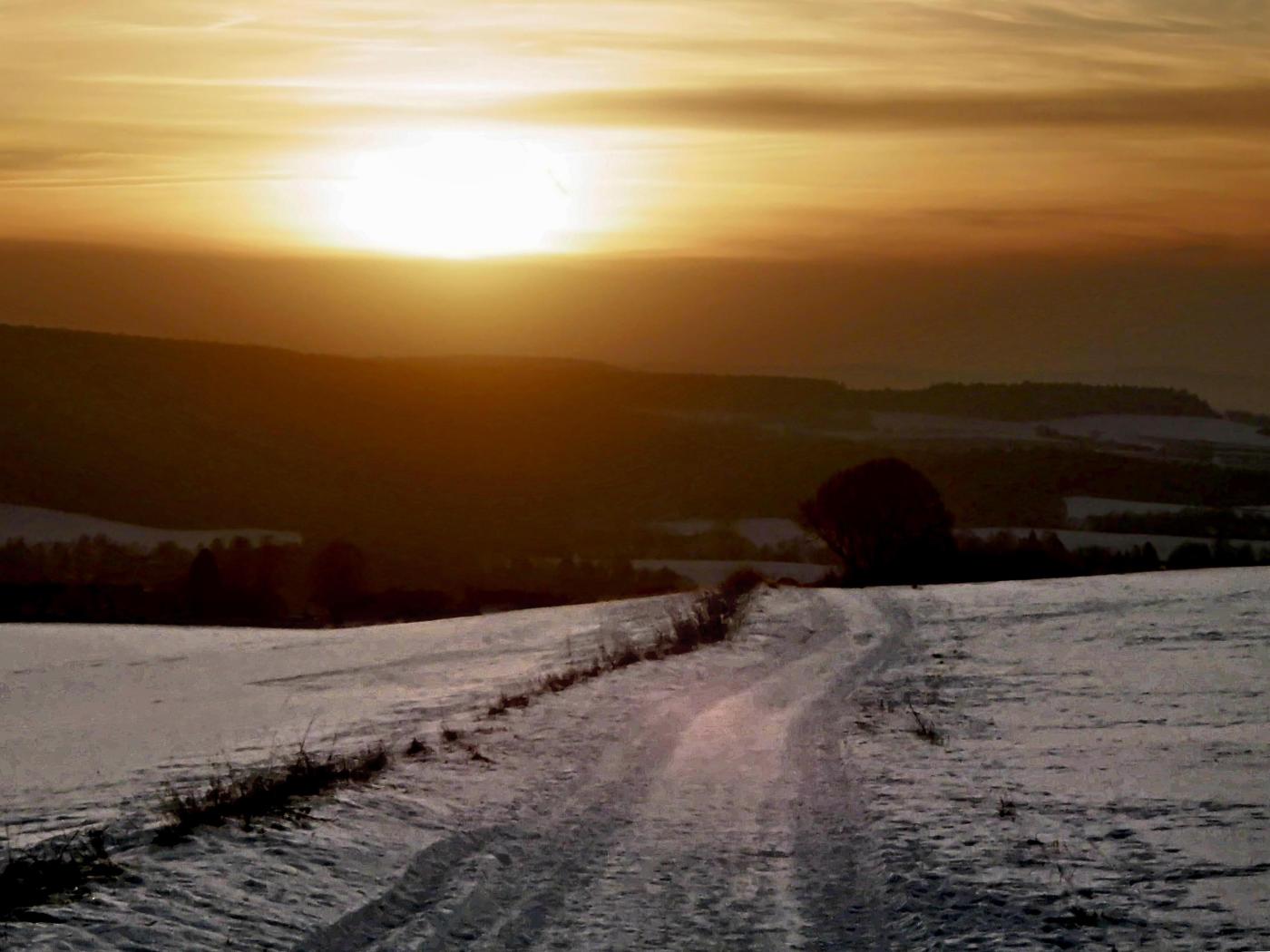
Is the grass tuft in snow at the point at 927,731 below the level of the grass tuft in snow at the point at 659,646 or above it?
below

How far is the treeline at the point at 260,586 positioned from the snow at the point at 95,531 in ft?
14.2

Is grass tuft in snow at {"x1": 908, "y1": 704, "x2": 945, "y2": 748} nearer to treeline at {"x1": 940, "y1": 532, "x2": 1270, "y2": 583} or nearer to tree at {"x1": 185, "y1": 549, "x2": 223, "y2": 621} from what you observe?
treeline at {"x1": 940, "y1": 532, "x2": 1270, "y2": 583}

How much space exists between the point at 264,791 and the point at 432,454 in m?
122

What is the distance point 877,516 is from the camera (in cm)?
4866

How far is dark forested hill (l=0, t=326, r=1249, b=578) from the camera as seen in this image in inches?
4604

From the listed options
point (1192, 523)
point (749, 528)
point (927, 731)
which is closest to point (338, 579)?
point (749, 528)

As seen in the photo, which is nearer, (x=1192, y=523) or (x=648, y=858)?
(x=648, y=858)

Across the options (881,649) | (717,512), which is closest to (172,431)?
(717,512)

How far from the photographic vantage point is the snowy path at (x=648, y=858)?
726cm

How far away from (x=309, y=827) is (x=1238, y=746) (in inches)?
288

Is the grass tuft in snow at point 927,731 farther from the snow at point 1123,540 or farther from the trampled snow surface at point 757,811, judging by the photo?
the snow at point 1123,540

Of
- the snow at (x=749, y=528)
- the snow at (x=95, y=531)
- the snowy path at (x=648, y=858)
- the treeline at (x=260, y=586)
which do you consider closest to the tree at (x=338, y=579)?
the treeline at (x=260, y=586)

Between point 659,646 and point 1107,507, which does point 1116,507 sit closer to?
point 1107,507

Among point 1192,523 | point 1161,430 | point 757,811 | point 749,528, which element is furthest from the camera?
point 1161,430
